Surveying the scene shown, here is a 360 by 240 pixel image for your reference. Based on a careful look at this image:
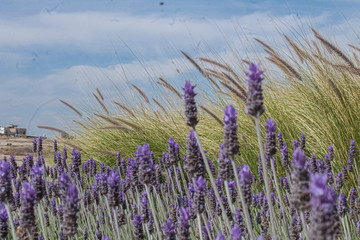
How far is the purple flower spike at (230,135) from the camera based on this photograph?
5.98ft

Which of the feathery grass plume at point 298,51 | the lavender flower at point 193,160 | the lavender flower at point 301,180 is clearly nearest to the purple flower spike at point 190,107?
the lavender flower at point 193,160

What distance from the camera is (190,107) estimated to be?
2.04 meters

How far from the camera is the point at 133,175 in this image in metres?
2.90

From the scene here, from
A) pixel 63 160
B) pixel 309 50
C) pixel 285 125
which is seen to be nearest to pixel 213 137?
pixel 285 125

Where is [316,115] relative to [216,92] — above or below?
below

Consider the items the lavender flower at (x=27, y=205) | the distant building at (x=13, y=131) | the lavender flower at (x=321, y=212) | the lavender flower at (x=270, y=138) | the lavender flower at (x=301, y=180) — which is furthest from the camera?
the distant building at (x=13, y=131)

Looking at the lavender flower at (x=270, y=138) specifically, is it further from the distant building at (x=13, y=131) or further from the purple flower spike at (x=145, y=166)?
the distant building at (x=13, y=131)

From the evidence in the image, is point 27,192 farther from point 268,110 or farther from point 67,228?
point 268,110

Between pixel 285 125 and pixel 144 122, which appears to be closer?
pixel 285 125

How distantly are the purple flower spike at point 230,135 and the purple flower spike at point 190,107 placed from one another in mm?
218

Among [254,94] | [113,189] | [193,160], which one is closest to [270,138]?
[193,160]

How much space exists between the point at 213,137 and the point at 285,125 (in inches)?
50.7

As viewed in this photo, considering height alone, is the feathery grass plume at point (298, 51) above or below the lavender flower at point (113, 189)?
above

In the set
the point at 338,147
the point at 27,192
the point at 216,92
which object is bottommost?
the point at 27,192
